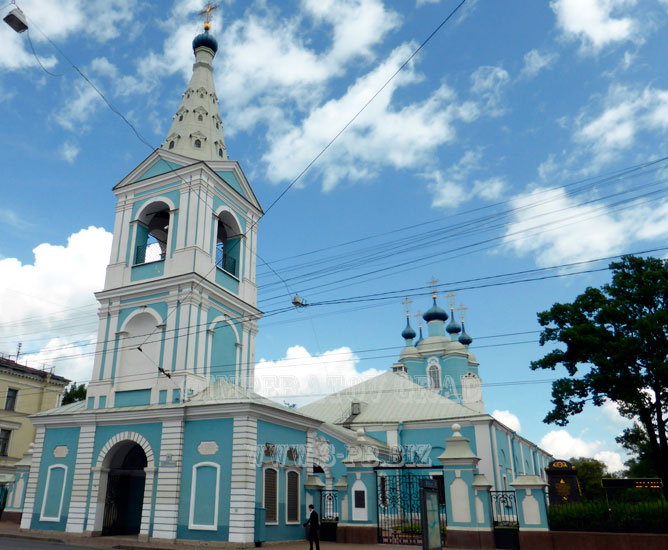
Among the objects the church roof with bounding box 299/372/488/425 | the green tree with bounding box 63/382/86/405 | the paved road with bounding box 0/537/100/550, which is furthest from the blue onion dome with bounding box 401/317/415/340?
the paved road with bounding box 0/537/100/550

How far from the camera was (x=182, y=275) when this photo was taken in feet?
71.7

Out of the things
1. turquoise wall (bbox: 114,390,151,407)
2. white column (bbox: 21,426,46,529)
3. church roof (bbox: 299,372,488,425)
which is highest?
church roof (bbox: 299,372,488,425)

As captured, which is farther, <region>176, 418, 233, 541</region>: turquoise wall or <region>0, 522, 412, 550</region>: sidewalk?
<region>176, 418, 233, 541</region>: turquoise wall

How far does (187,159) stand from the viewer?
78.5 feet

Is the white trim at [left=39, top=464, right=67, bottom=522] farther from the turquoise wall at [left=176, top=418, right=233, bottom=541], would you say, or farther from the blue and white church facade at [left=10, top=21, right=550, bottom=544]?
the turquoise wall at [left=176, top=418, right=233, bottom=541]

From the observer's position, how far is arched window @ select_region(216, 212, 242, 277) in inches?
998

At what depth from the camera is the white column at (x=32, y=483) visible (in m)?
21.0

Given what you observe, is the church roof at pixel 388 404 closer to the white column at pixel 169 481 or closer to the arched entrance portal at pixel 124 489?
the arched entrance portal at pixel 124 489

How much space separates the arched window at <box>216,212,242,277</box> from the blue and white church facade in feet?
0.24

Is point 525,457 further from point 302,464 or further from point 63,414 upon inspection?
point 63,414

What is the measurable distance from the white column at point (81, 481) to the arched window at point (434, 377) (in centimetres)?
3370

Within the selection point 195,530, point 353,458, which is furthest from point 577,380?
point 195,530

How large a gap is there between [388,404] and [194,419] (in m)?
17.8

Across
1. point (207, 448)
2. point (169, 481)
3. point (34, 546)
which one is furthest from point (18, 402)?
point (207, 448)
